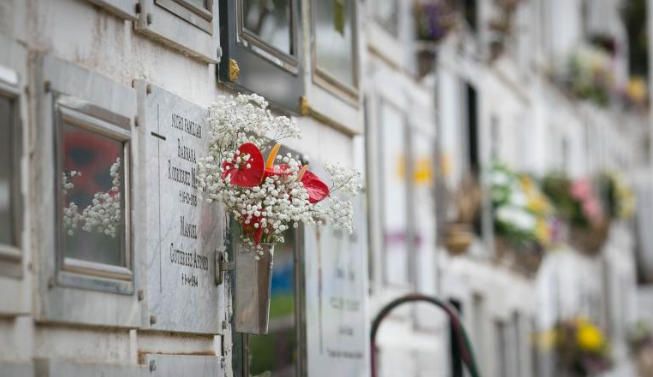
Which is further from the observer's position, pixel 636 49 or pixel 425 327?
pixel 636 49

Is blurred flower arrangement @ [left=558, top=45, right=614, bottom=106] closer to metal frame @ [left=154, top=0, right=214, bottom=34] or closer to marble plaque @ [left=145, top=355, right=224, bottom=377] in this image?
metal frame @ [left=154, top=0, right=214, bottom=34]

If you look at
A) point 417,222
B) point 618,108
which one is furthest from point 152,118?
point 618,108

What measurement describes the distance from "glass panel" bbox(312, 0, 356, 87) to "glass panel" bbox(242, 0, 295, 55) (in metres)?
0.57

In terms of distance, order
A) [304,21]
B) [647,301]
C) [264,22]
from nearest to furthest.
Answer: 1. [264,22]
2. [304,21]
3. [647,301]

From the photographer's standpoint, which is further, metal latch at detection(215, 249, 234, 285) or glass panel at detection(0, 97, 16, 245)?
metal latch at detection(215, 249, 234, 285)

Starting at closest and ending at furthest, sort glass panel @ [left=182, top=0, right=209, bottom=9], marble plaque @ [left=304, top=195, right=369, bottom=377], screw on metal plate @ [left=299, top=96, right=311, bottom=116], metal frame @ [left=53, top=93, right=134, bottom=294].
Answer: metal frame @ [left=53, top=93, right=134, bottom=294]
glass panel @ [left=182, top=0, right=209, bottom=9]
screw on metal plate @ [left=299, top=96, right=311, bottom=116]
marble plaque @ [left=304, top=195, right=369, bottom=377]

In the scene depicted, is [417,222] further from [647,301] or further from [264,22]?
[647,301]

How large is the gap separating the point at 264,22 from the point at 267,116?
3.33 ft

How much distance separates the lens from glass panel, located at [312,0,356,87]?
10.8m

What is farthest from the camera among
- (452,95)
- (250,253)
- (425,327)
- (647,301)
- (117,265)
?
(647,301)

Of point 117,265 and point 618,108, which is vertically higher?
point 618,108

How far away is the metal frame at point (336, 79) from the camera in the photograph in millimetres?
10570

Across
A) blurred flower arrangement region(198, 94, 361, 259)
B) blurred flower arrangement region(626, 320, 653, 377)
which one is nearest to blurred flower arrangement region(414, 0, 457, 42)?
blurred flower arrangement region(198, 94, 361, 259)

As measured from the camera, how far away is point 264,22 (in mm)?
9672
